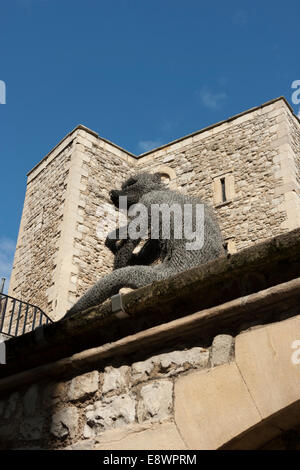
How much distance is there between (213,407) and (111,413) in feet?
1.96

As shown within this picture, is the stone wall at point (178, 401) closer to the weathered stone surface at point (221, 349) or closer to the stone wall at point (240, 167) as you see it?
the weathered stone surface at point (221, 349)

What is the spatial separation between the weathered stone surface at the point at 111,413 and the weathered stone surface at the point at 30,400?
0.40 meters

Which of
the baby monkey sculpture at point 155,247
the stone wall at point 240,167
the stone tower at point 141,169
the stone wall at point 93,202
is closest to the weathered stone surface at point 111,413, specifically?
the baby monkey sculpture at point 155,247

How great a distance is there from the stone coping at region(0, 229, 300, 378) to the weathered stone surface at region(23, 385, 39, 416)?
0.15 m

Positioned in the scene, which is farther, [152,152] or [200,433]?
[152,152]

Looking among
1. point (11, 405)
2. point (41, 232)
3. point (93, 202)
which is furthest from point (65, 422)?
point (41, 232)

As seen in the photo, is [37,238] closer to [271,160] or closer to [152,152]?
[152,152]

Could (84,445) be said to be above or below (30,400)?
below

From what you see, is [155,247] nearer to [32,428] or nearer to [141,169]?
[32,428]

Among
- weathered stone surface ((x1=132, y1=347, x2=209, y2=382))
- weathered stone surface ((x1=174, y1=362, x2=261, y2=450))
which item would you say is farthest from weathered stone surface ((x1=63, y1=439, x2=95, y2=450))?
weathered stone surface ((x1=174, y1=362, x2=261, y2=450))

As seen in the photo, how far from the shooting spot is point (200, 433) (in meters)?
2.51

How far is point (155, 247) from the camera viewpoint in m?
4.84
